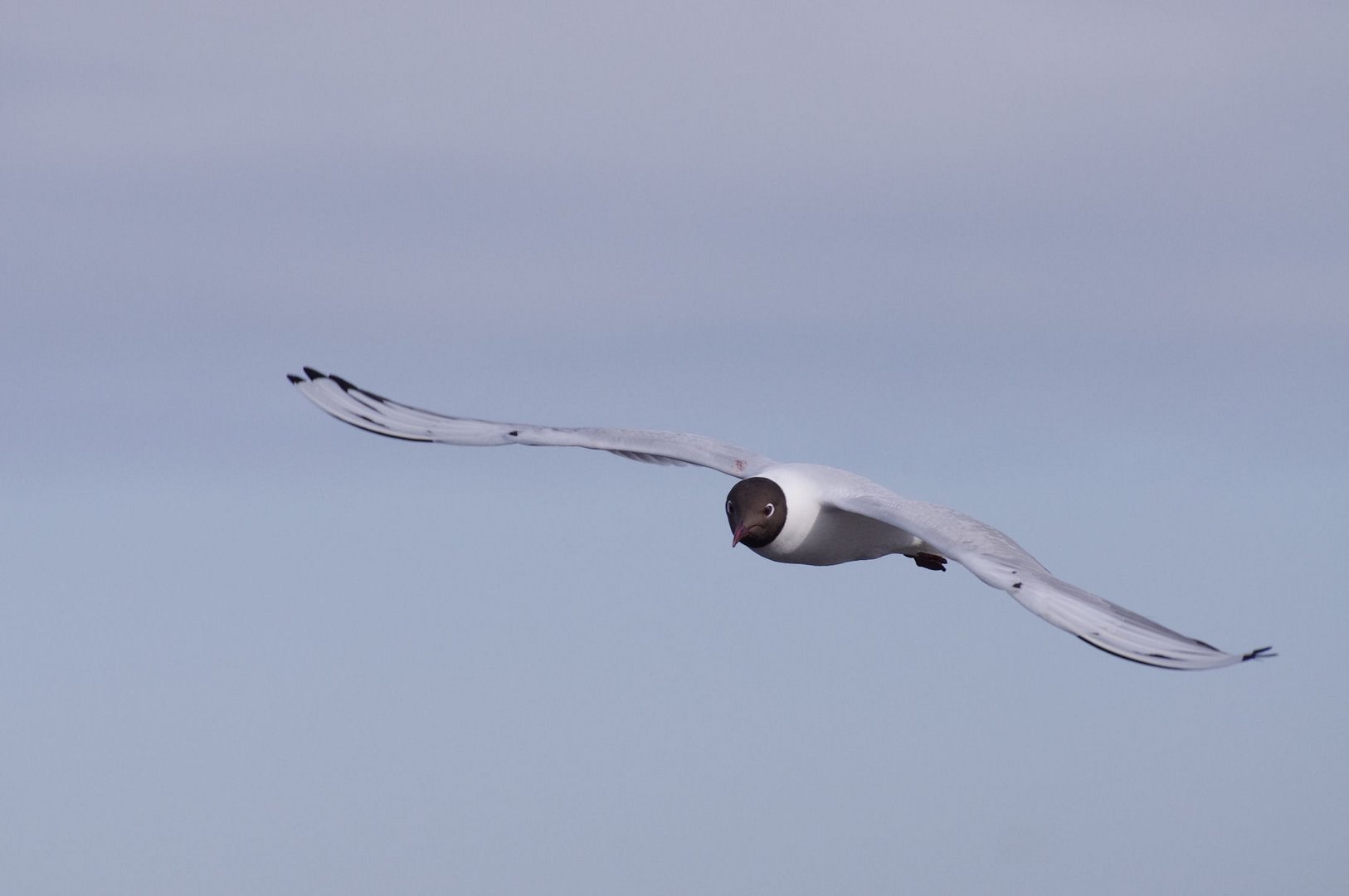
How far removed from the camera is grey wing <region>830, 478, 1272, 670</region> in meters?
14.3

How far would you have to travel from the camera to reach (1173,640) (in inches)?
567

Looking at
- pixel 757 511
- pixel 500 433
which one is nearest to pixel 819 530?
pixel 757 511

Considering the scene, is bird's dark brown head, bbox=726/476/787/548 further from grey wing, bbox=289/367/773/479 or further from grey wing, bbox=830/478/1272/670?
grey wing, bbox=289/367/773/479

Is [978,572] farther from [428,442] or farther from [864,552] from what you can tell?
[428,442]

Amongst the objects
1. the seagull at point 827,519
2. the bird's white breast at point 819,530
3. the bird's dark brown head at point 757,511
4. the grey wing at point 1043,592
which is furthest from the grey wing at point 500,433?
the grey wing at point 1043,592

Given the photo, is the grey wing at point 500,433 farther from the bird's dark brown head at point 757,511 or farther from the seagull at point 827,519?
the bird's dark brown head at point 757,511

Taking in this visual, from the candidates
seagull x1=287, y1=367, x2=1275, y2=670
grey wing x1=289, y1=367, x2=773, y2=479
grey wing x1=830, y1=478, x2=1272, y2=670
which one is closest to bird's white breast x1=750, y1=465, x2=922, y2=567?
seagull x1=287, y1=367, x2=1275, y2=670

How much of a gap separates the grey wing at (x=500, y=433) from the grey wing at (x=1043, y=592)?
2946 mm

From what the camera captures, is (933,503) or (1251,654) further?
(933,503)

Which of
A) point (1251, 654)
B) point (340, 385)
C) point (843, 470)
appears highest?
point (340, 385)

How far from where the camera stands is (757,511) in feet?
63.7

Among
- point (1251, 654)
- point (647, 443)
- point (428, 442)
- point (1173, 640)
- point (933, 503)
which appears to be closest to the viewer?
point (1251, 654)

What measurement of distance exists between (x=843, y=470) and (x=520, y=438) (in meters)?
4.33

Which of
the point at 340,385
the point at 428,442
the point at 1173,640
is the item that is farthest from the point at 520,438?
the point at 1173,640
